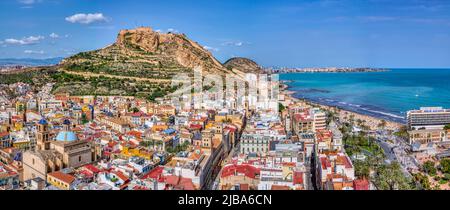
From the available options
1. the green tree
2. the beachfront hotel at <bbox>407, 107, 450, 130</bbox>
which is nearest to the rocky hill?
the beachfront hotel at <bbox>407, 107, 450, 130</bbox>

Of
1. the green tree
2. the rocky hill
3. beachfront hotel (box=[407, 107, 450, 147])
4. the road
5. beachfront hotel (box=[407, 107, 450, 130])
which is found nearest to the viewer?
the green tree

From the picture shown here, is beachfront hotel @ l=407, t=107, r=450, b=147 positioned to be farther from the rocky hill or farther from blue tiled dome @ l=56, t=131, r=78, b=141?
the rocky hill

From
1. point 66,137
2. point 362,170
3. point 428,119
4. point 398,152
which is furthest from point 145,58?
point 362,170

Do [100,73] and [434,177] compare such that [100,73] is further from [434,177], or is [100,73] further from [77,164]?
[434,177]

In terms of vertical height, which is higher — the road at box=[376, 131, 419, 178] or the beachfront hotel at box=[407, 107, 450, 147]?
the beachfront hotel at box=[407, 107, 450, 147]

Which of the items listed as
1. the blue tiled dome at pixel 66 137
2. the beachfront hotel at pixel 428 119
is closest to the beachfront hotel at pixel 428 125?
the beachfront hotel at pixel 428 119

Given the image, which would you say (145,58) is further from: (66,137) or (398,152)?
(66,137)
